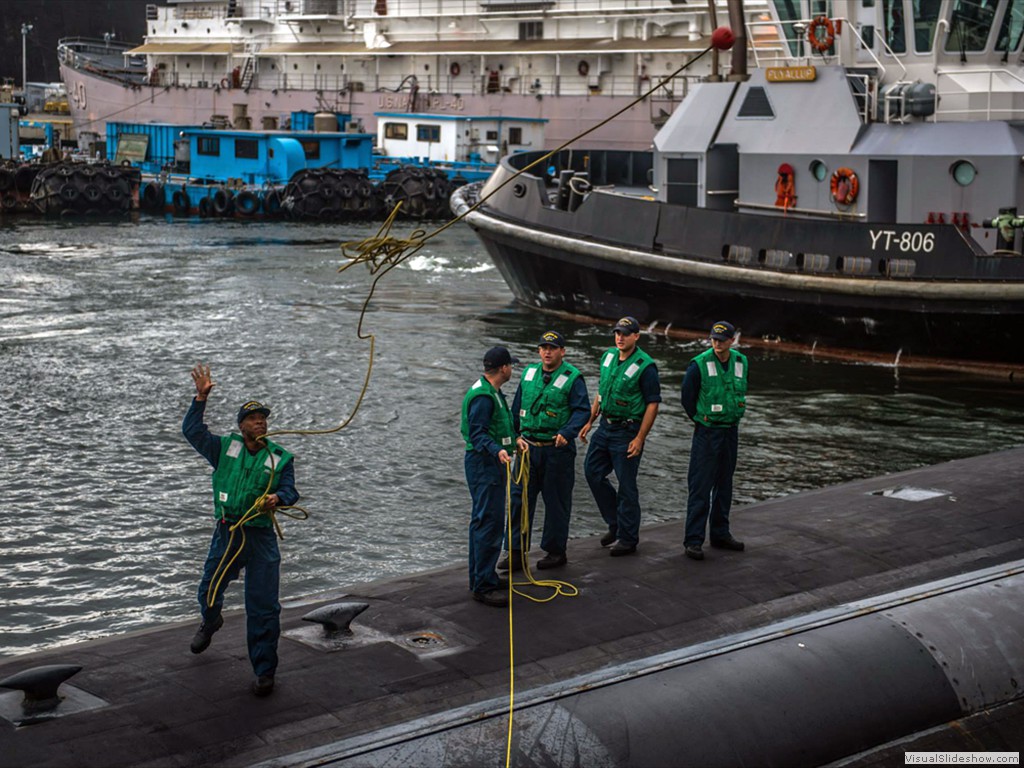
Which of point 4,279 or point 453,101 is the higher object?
point 453,101

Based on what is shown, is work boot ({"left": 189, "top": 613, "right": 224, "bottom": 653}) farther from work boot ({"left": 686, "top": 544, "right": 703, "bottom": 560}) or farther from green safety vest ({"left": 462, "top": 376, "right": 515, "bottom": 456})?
work boot ({"left": 686, "top": 544, "right": 703, "bottom": 560})

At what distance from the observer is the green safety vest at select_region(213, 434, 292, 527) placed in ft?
21.8

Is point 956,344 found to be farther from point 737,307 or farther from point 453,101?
point 453,101

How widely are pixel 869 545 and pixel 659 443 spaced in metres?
6.75

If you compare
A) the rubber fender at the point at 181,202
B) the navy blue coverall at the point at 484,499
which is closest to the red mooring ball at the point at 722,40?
the navy blue coverall at the point at 484,499

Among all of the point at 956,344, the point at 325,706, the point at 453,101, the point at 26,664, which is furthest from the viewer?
the point at 453,101

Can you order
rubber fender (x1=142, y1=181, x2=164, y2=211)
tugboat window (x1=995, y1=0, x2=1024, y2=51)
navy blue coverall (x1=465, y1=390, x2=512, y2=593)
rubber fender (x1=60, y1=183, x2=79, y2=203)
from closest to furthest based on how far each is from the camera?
navy blue coverall (x1=465, y1=390, x2=512, y2=593) < tugboat window (x1=995, y1=0, x2=1024, y2=51) < rubber fender (x1=60, y1=183, x2=79, y2=203) < rubber fender (x1=142, y1=181, x2=164, y2=211)

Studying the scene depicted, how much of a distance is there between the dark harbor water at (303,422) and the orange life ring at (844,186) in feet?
8.67

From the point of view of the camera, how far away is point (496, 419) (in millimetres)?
7883

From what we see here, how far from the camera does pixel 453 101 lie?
56.2m

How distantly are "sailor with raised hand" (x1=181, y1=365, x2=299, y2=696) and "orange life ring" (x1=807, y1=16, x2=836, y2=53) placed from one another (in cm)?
1657

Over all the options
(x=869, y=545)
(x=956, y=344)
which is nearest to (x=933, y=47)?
(x=956, y=344)

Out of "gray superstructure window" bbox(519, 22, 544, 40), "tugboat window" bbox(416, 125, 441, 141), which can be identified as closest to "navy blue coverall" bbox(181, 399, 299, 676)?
"tugboat window" bbox(416, 125, 441, 141)

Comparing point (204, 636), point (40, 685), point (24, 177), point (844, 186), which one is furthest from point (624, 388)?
point (24, 177)
